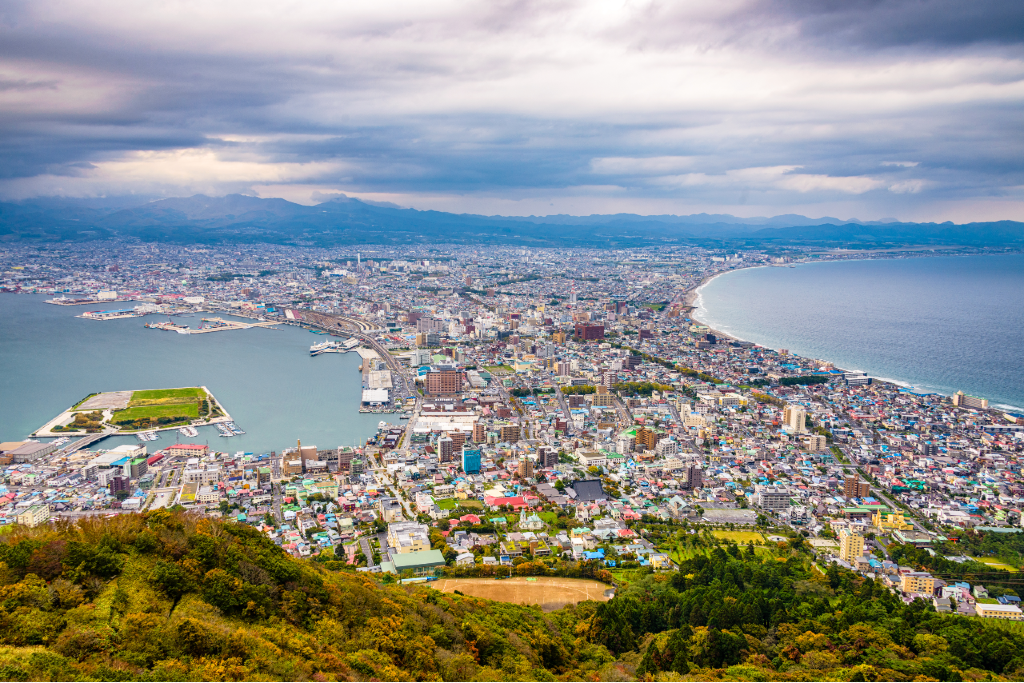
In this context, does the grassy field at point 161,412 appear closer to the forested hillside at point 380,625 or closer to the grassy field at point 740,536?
the forested hillside at point 380,625

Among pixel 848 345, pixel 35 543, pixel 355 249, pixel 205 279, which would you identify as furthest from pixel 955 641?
pixel 355 249

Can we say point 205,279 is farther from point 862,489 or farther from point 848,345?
point 862,489

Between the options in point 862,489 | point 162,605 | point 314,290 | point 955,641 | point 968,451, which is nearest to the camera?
point 162,605

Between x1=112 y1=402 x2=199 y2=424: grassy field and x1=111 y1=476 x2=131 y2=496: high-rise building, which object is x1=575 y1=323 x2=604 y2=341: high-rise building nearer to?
x1=112 y1=402 x2=199 y2=424: grassy field

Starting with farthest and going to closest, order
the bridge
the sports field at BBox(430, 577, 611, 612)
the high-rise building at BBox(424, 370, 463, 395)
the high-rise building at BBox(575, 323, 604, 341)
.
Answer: the high-rise building at BBox(575, 323, 604, 341)
the high-rise building at BBox(424, 370, 463, 395)
the bridge
the sports field at BBox(430, 577, 611, 612)

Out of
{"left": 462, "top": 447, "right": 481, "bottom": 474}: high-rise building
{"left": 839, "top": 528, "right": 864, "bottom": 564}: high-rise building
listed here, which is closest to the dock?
{"left": 462, "top": 447, "right": 481, "bottom": 474}: high-rise building

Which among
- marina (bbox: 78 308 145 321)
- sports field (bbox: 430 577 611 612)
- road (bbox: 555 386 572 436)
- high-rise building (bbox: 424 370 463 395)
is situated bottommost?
sports field (bbox: 430 577 611 612)

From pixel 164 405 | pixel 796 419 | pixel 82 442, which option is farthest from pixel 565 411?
pixel 82 442
